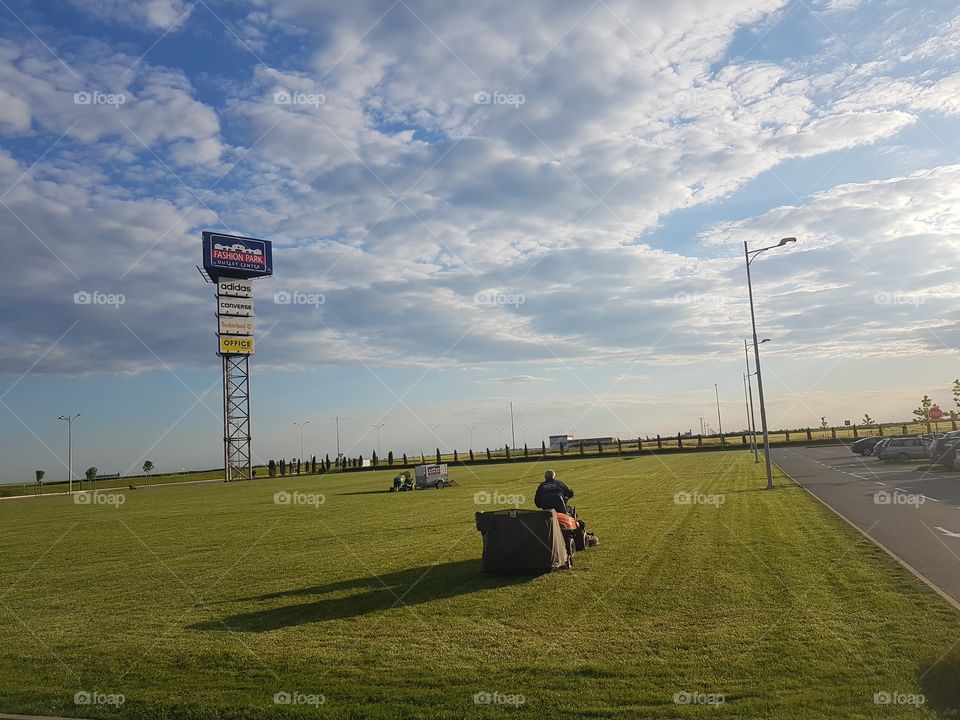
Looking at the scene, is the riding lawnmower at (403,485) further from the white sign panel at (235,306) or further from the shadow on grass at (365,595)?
the white sign panel at (235,306)

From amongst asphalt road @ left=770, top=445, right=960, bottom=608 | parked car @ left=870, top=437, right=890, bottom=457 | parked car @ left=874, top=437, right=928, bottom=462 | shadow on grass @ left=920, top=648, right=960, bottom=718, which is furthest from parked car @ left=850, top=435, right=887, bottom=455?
shadow on grass @ left=920, top=648, right=960, bottom=718

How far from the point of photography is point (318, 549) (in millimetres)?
17797

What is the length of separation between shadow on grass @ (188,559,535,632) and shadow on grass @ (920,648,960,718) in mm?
6534

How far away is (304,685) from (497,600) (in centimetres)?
399

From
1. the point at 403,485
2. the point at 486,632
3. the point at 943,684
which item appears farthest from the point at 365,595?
the point at 403,485

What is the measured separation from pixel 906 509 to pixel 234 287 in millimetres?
76853

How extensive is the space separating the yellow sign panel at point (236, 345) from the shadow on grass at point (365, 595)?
2933 inches

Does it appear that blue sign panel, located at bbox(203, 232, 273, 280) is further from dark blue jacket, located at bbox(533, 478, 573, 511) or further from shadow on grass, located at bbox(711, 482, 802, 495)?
dark blue jacket, located at bbox(533, 478, 573, 511)

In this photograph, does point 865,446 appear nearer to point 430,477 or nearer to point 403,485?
point 430,477

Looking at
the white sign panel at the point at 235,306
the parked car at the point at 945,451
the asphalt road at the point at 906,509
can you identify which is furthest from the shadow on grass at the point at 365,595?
the white sign panel at the point at 235,306

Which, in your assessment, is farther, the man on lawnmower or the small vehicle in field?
the small vehicle in field

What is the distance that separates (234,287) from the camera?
275ft

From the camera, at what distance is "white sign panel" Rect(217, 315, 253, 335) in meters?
82.8

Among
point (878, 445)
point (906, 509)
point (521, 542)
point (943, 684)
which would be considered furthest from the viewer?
point (878, 445)
